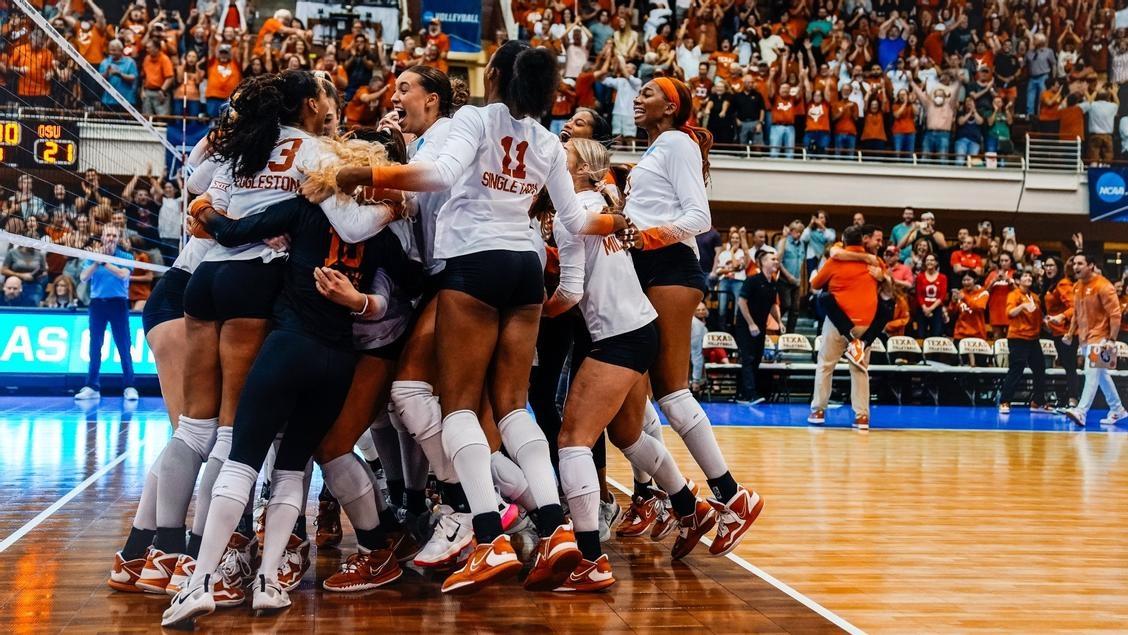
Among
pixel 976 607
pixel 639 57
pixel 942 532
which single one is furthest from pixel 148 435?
pixel 639 57

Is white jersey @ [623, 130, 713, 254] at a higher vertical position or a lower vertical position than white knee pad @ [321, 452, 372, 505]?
higher

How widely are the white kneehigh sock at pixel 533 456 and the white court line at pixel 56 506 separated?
2077mm

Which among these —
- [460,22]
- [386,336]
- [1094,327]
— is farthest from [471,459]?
[460,22]

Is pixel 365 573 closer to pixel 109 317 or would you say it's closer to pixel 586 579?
pixel 586 579

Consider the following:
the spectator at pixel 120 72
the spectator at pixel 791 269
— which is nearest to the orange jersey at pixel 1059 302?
the spectator at pixel 791 269

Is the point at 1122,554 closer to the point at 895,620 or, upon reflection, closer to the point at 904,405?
the point at 895,620

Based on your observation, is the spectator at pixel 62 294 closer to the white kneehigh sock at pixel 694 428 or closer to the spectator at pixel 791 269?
the spectator at pixel 791 269

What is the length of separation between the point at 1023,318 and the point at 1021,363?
0.61 meters

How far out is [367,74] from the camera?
14.5 m

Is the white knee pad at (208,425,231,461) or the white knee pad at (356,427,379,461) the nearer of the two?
the white knee pad at (208,425,231,461)

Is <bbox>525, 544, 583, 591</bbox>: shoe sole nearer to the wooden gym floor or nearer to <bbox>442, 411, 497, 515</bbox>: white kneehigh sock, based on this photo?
the wooden gym floor

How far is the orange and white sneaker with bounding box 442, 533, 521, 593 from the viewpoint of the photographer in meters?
3.20

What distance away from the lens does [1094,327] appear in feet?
36.6

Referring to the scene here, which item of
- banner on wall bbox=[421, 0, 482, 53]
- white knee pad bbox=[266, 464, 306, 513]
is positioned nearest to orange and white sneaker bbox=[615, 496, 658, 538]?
white knee pad bbox=[266, 464, 306, 513]
